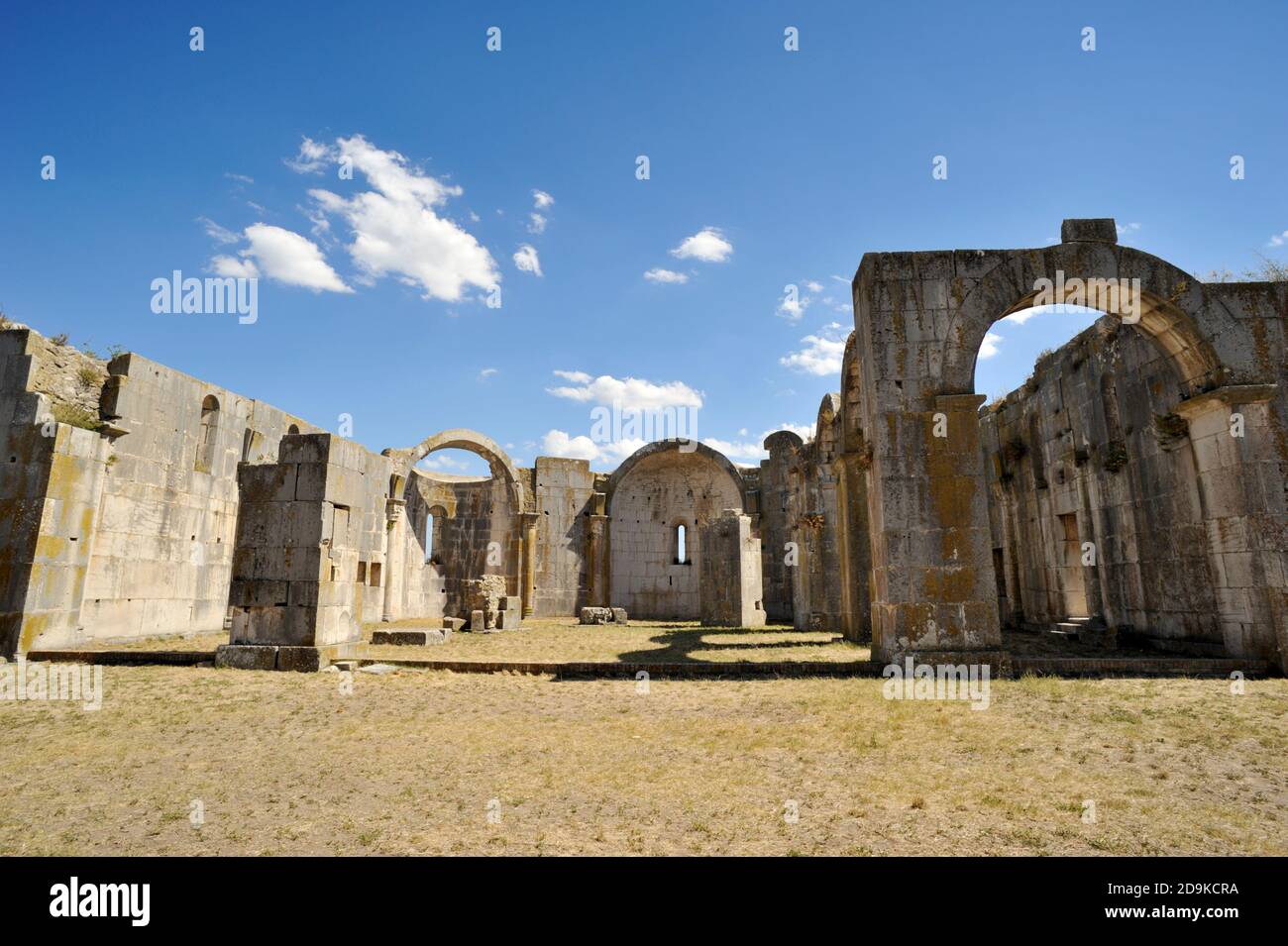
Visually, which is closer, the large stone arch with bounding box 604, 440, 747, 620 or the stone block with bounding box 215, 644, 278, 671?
the stone block with bounding box 215, 644, 278, 671

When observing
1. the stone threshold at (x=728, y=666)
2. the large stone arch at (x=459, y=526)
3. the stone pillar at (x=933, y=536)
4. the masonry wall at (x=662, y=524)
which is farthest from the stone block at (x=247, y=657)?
the masonry wall at (x=662, y=524)

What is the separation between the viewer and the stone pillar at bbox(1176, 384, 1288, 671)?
841 centimetres

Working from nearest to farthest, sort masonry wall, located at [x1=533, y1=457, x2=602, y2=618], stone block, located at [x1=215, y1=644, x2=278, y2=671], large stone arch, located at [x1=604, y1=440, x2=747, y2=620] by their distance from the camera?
1. stone block, located at [x1=215, y1=644, x2=278, y2=671]
2. masonry wall, located at [x1=533, y1=457, x2=602, y2=618]
3. large stone arch, located at [x1=604, y1=440, x2=747, y2=620]

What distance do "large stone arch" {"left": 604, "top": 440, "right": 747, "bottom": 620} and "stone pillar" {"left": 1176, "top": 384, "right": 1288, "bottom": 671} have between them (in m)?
15.8

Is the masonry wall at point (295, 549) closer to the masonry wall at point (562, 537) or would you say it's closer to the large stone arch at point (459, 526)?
the large stone arch at point (459, 526)

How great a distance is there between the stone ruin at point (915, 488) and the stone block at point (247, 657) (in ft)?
0.13

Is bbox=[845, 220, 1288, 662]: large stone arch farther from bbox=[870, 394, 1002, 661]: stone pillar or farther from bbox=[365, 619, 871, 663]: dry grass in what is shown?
bbox=[365, 619, 871, 663]: dry grass

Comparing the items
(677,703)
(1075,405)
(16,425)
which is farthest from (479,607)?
(1075,405)

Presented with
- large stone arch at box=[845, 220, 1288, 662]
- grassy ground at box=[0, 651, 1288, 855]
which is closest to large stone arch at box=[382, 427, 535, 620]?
grassy ground at box=[0, 651, 1288, 855]

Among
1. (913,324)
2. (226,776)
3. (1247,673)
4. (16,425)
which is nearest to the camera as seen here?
(226,776)

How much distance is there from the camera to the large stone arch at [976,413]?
8.61 metres

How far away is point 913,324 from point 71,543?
46.1 ft
